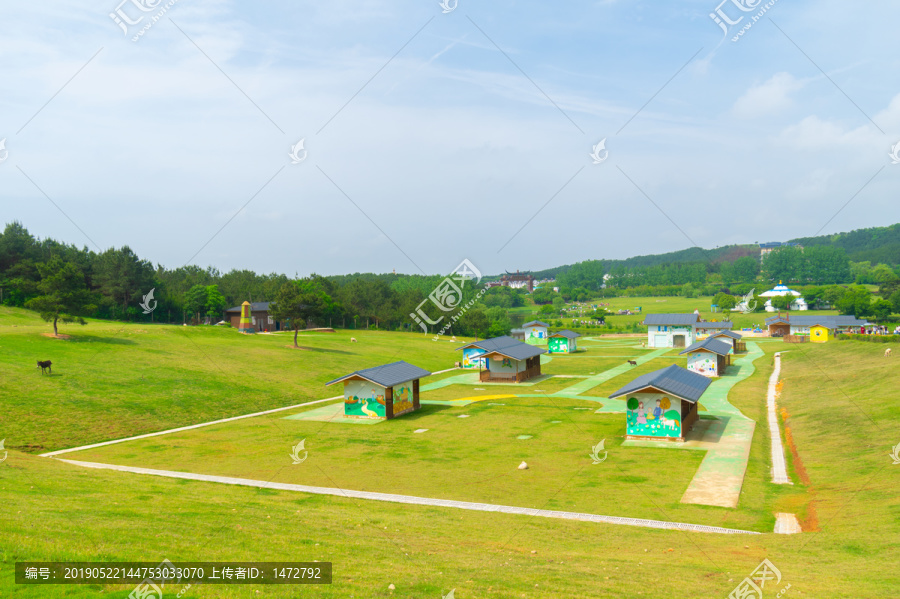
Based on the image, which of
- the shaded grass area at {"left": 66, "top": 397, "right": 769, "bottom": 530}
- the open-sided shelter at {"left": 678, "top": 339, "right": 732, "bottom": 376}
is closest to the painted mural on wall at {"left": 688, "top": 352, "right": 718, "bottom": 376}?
the open-sided shelter at {"left": 678, "top": 339, "right": 732, "bottom": 376}

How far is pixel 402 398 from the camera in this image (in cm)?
4294

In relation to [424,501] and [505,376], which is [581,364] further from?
[424,501]

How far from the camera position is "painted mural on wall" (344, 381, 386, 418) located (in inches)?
1623

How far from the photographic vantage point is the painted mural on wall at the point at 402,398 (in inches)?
1656

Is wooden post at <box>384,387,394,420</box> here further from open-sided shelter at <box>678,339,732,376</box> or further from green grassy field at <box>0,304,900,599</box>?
open-sided shelter at <box>678,339,732,376</box>

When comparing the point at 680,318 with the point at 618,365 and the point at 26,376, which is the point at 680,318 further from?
the point at 26,376

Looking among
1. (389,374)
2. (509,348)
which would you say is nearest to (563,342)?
(509,348)

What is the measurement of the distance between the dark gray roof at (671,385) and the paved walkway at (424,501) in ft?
43.1

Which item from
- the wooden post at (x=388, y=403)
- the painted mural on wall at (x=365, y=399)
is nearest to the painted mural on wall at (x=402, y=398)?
the wooden post at (x=388, y=403)

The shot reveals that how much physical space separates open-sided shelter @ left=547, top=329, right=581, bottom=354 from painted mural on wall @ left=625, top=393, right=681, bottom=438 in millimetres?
56970

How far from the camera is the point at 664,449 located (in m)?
30.8

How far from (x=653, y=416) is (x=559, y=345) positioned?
58.1 m

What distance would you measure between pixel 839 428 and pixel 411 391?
28223mm

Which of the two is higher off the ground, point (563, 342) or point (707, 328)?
Result: point (707, 328)
